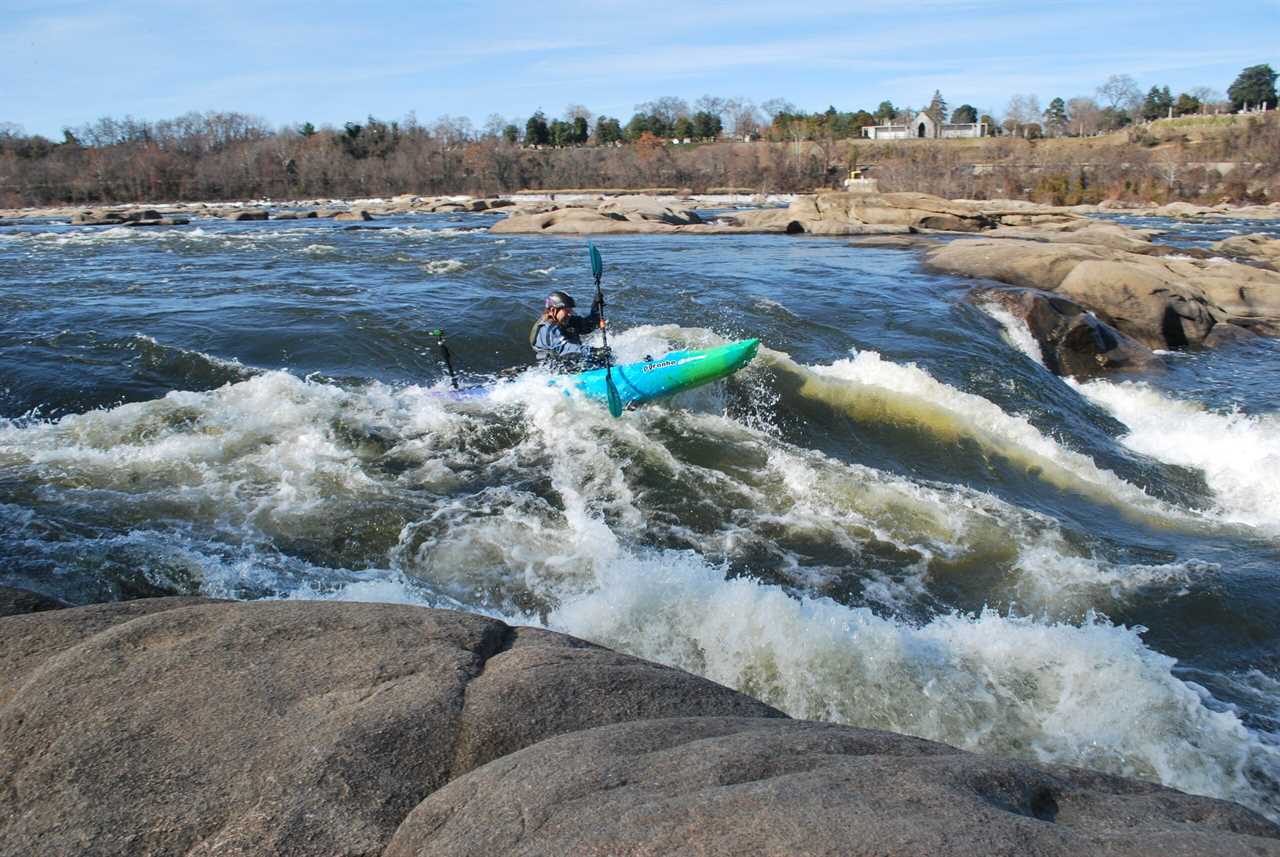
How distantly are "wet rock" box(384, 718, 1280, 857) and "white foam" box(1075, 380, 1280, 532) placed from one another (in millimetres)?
6298

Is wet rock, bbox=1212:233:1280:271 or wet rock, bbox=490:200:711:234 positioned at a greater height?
wet rock, bbox=490:200:711:234

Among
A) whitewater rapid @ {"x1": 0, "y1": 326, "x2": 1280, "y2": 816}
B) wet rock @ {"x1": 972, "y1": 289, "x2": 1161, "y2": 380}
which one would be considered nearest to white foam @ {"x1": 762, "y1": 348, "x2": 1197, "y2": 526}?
whitewater rapid @ {"x1": 0, "y1": 326, "x2": 1280, "y2": 816}

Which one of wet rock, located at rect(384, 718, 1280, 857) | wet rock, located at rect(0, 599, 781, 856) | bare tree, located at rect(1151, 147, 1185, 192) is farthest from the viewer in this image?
bare tree, located at rect(1151, 147, 1185, 192)

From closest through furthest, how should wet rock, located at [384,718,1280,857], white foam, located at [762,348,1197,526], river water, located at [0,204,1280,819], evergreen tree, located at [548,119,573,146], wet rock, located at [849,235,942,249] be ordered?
1. wet rock, located at [384,718,1280,857]
2. river water, located at [0,204,1280,819]
3. white foam, located at [762,348,1197,526]
4. wet rock, located at [849,235,942,249]
5. evergreen tree, located at [548,119,573,146]

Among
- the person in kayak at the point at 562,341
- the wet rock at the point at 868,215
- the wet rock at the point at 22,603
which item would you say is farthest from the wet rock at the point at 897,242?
the wet rock at the point at 22,603

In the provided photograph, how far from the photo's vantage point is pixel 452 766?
2445mm

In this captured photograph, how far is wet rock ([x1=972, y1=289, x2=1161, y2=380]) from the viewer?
12.2 meters

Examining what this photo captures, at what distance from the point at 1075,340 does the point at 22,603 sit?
41.7ft

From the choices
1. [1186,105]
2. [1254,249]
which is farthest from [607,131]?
[1254,249]

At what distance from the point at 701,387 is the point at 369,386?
3.74 meters

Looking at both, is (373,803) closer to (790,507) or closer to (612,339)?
(790,507)

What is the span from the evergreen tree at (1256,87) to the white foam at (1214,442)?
99.7 metres

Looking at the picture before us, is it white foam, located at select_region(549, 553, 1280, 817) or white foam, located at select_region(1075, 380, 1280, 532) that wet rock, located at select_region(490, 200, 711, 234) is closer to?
white foam, located at select_region(1075, 380, 1280, 532)

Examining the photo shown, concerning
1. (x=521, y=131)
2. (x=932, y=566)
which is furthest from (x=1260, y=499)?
(x=521, y=131)
